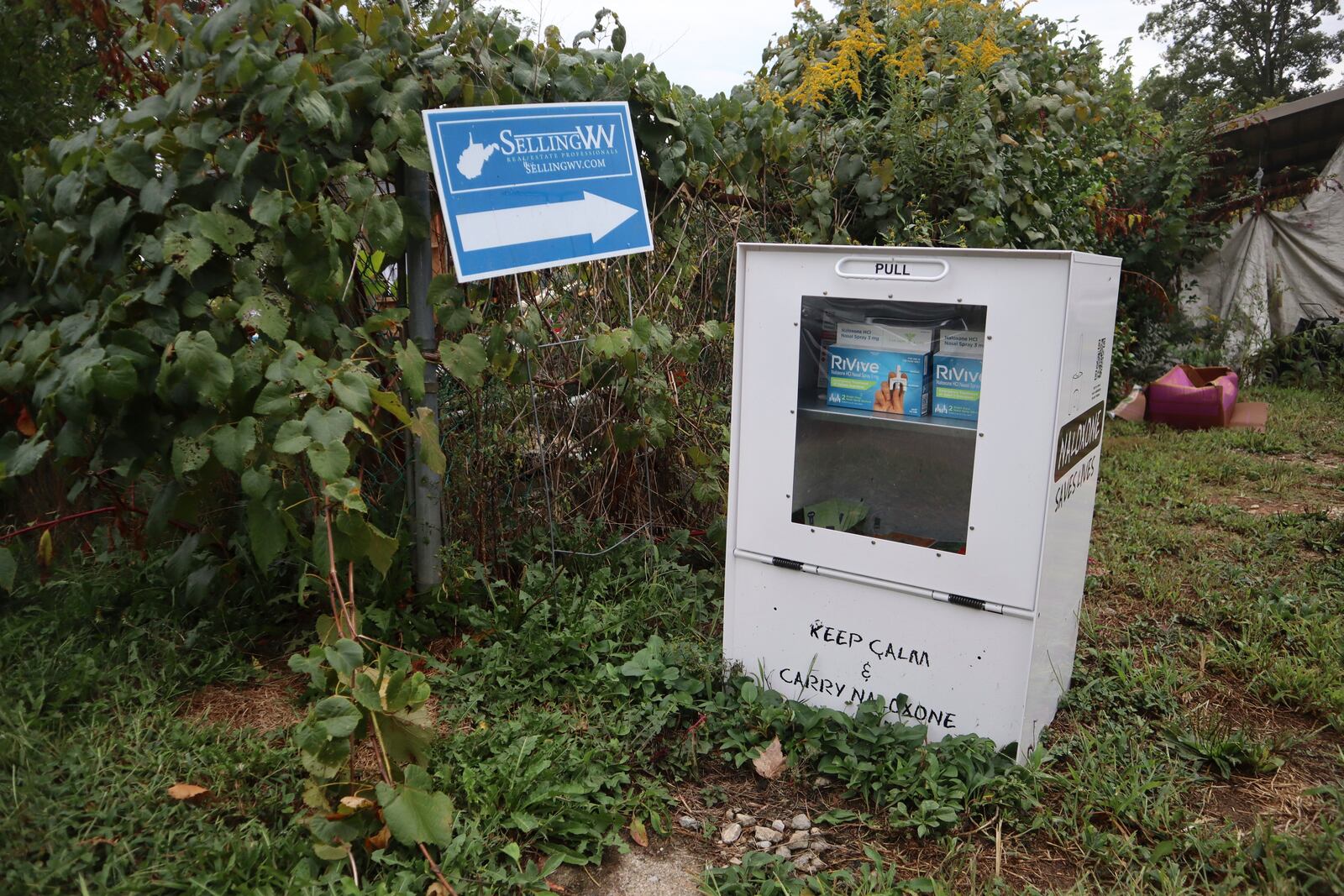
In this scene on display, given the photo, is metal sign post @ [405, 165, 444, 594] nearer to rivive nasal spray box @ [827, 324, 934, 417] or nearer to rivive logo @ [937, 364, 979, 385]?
rivive nasal spray box @ [827, 324, 934, 417]

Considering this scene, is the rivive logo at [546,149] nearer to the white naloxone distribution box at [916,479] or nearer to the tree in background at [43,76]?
→ the white naloxone distribution box at [916,479]

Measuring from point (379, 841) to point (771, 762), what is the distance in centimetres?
112

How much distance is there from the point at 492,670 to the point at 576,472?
1.03 m

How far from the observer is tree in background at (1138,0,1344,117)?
2903cm

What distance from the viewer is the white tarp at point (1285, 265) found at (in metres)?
9.30

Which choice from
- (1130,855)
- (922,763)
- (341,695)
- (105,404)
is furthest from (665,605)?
(105,404)

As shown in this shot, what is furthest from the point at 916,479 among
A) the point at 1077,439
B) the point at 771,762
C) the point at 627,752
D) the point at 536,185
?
the point at 536,185

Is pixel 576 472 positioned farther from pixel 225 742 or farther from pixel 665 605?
pixel 225 742

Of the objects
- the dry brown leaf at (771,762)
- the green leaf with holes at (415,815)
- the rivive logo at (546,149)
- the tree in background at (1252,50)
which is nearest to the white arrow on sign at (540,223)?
the rivive logo at (546,149)

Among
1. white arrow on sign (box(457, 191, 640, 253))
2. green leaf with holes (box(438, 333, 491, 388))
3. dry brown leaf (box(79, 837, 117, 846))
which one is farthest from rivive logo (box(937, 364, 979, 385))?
dry brown leaf (box(79, 837, 117, 846))

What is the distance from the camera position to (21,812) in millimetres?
2082

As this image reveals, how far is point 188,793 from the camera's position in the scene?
88.2 inches

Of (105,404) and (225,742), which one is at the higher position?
(105,404)

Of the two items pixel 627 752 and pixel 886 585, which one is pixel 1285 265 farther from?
pixel 627 752
